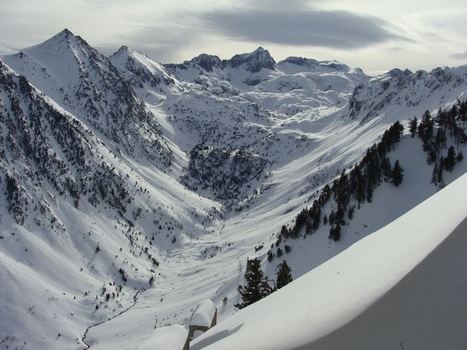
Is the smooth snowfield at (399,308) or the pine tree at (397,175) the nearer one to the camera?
the smooth snowfield at (399,308)

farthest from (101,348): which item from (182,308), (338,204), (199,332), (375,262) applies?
(375,262)

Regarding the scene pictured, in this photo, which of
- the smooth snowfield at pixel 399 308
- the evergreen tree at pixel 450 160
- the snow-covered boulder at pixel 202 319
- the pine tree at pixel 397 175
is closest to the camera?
the smooth snowfield at pixel 399 308

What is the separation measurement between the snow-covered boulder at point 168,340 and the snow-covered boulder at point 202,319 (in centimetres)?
376

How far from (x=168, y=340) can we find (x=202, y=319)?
644 centimetres

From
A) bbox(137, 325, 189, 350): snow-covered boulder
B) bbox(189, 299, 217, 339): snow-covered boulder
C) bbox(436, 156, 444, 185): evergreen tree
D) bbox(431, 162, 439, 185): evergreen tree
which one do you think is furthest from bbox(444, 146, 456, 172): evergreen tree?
bbox(137, 325, 189, 350): snow-covered boulder

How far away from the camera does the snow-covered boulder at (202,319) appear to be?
61.6 ft

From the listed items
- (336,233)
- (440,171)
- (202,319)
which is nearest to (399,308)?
(202,319)

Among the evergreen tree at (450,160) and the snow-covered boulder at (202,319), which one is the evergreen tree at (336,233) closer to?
the evergreen tree at (450,160)

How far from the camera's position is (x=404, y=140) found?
109 m

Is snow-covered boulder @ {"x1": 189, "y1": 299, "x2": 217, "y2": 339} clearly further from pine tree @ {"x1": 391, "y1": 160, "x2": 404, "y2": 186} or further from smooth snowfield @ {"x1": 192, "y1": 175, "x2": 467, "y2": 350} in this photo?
pine tree @ {"x1": 391, "y1": 160, "x2": 404, "y2": 186}

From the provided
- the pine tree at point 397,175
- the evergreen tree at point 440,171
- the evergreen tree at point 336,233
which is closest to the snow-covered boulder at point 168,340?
the evergreen tree at point 336,233

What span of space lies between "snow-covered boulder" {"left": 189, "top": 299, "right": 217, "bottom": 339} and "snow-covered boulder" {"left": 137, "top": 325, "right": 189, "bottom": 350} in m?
3.76

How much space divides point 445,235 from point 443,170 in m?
101

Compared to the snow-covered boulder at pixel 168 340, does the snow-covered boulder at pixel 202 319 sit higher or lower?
lower
